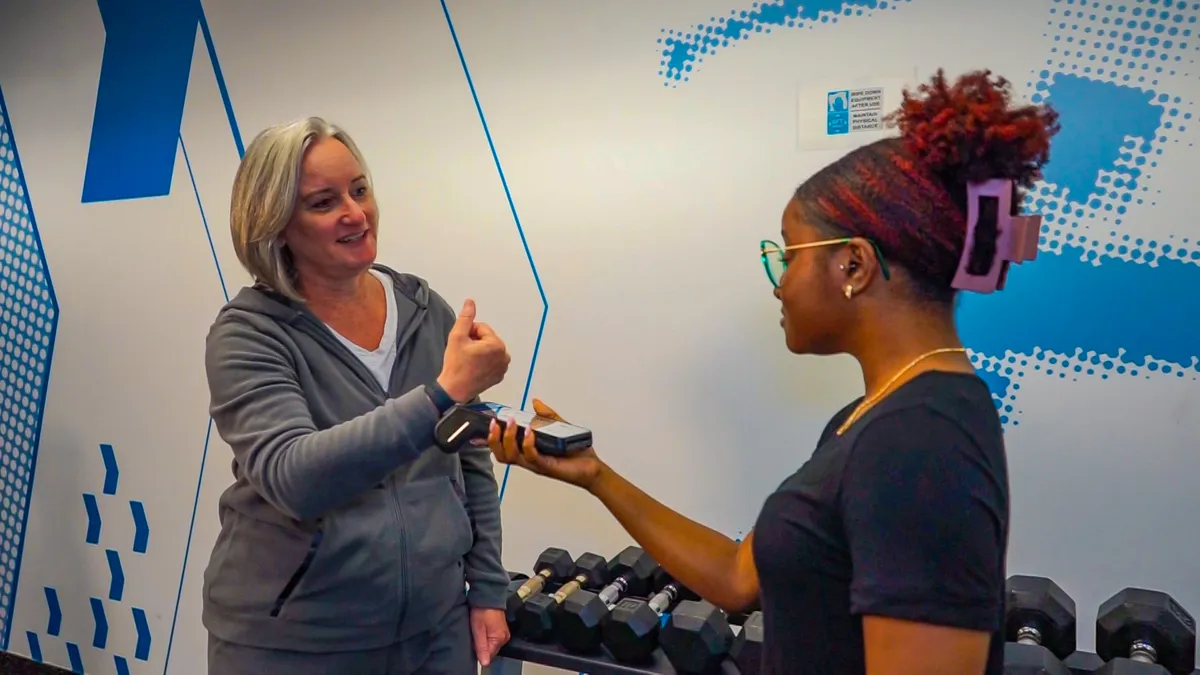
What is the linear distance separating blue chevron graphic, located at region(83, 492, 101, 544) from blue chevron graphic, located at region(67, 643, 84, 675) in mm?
399

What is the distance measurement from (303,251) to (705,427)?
3.24 feet

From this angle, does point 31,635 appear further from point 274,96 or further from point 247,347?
point 247,347

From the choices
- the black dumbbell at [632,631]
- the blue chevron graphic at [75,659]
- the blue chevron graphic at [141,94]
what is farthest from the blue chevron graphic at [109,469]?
the black dumbbell at [632,631]

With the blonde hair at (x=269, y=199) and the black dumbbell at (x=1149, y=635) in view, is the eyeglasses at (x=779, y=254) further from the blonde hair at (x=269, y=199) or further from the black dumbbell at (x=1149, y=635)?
the black dumbbell at (x=1149, y=635)

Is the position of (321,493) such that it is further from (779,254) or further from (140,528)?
(140,528)

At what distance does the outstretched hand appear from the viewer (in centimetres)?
107

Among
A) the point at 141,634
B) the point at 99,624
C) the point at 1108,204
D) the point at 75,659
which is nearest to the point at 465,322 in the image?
the point at 1108,204

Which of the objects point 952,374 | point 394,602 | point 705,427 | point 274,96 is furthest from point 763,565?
point 274,96

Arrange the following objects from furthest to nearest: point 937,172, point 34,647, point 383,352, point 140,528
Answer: point 34,647, point 140,528, point 383,352, point 937,172

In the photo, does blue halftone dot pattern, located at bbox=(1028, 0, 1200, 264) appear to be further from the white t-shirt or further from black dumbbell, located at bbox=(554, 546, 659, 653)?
the white t-shirt

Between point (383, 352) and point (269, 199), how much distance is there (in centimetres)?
29

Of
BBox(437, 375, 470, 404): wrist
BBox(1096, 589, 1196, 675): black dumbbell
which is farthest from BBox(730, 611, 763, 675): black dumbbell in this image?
BBox(437, 375, 470, 404): wrist

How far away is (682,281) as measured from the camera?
5.96 feet

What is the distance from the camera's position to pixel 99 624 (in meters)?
2.63
